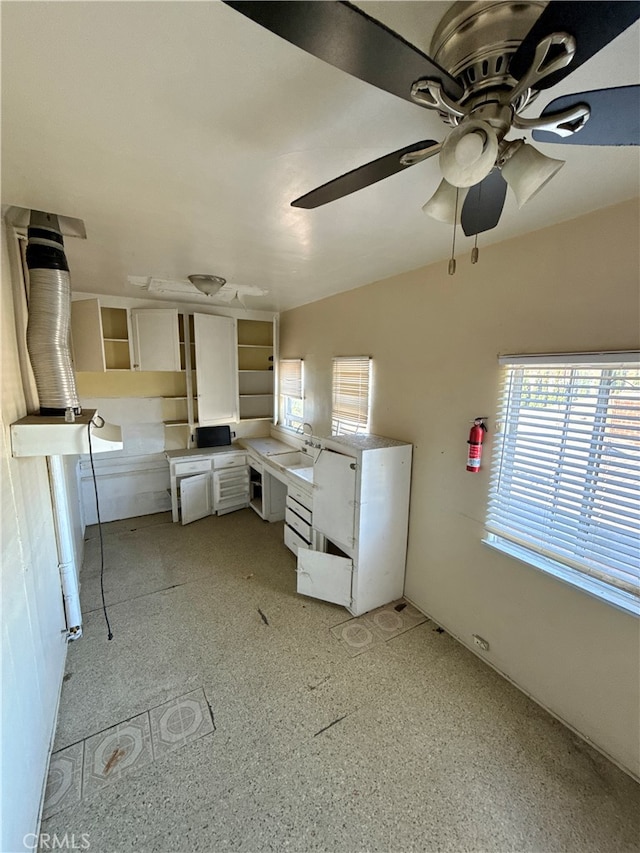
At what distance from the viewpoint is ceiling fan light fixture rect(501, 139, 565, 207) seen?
32.4 inches

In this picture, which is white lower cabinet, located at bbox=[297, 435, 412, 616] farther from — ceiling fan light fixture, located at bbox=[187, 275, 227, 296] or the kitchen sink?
ceiling fan light fixture, located at bbox=[187, 275, 227, 296]

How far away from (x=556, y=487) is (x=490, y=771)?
4.52ft

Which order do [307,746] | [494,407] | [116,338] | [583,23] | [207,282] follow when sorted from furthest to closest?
[116,338] → [207,282] → [494,407] → [307,746] → [583,23]

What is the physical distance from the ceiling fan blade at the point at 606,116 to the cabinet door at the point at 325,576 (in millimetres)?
2407

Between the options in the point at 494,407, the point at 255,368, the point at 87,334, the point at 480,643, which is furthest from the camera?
the point at 255,368

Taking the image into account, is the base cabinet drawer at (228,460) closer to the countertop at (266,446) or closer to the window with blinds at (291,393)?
the countertop at (266,446)

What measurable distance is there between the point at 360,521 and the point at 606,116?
216cm

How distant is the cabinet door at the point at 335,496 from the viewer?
7.91ft

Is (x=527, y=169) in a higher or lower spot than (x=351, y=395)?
higher

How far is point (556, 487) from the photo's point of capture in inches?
67.5

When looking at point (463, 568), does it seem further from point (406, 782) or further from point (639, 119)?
point (639, 119)

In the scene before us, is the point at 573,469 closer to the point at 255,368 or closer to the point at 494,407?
the point at 494,407

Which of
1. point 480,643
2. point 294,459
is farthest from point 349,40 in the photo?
point 294,459

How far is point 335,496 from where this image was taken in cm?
251
